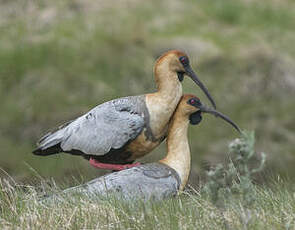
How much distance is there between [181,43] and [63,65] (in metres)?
1.97

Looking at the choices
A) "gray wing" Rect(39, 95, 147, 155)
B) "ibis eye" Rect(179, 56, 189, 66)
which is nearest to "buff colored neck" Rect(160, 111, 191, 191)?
"gray wing" Rect(39, 95, 147, 155)

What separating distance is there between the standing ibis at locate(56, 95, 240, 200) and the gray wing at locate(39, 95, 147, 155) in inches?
11.5

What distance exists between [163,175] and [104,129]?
2.45ft

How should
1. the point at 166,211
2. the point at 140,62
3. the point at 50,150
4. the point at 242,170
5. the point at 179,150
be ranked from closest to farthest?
the point at 242,170
the point at 166,211
the point at 179,150
the point at 50,150
the point at 140,62

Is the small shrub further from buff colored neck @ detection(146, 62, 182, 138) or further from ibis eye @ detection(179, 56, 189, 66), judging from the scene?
ibis eye @ detection(179, 56, 189, 66)

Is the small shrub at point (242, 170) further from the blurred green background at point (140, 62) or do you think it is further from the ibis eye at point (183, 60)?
the blurred green background at point (140, 62)

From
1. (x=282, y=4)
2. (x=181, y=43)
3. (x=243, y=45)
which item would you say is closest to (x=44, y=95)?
(x=181, y=43)

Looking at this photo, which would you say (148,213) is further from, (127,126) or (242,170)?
(127,126)

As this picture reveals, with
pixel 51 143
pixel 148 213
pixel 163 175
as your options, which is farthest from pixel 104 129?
pixel 148 213

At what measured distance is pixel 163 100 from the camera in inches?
279

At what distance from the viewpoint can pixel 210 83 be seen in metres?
15.1

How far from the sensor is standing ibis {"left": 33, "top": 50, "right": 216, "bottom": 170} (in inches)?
279

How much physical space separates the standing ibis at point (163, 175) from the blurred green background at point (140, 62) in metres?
6.04

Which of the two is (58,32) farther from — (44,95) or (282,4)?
(282,4)
